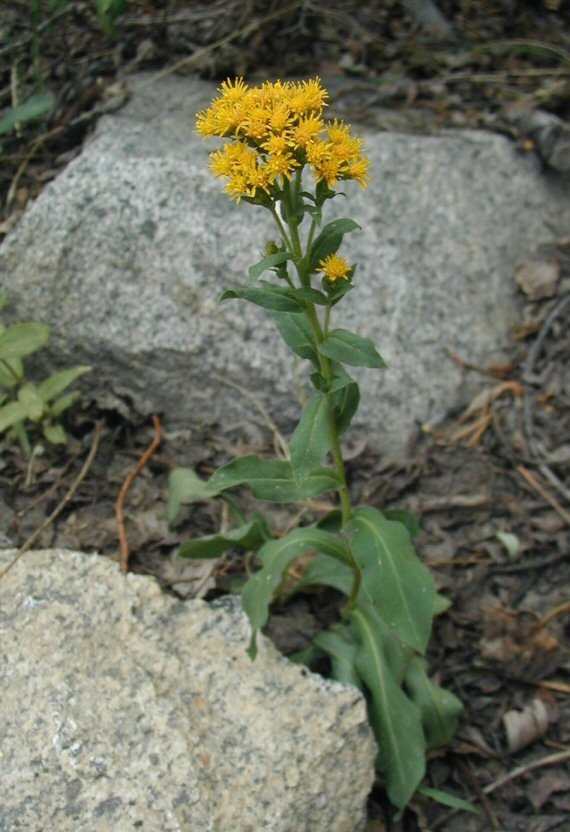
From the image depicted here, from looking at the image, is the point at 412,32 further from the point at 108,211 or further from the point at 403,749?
the point at 403,749

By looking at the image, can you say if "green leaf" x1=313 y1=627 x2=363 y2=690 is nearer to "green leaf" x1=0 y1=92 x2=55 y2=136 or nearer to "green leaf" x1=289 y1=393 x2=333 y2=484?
"green leaf" x1=289 y1=393 x2=333 y2=484

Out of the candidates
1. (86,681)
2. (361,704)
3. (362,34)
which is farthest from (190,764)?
(362,34)

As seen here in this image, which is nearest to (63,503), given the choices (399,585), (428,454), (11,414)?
(11,414)

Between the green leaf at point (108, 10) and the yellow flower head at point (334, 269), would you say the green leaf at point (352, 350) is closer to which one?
the yellow flower head at point (334, 269)

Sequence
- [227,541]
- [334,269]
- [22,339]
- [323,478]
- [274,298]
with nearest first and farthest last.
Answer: [334,269] < [274,298] < [323,478] < [227,541] < [22,339]

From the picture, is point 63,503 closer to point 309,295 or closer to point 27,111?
point 309,295

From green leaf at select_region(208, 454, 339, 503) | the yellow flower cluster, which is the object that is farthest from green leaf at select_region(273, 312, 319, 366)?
the yellow flower cluster
